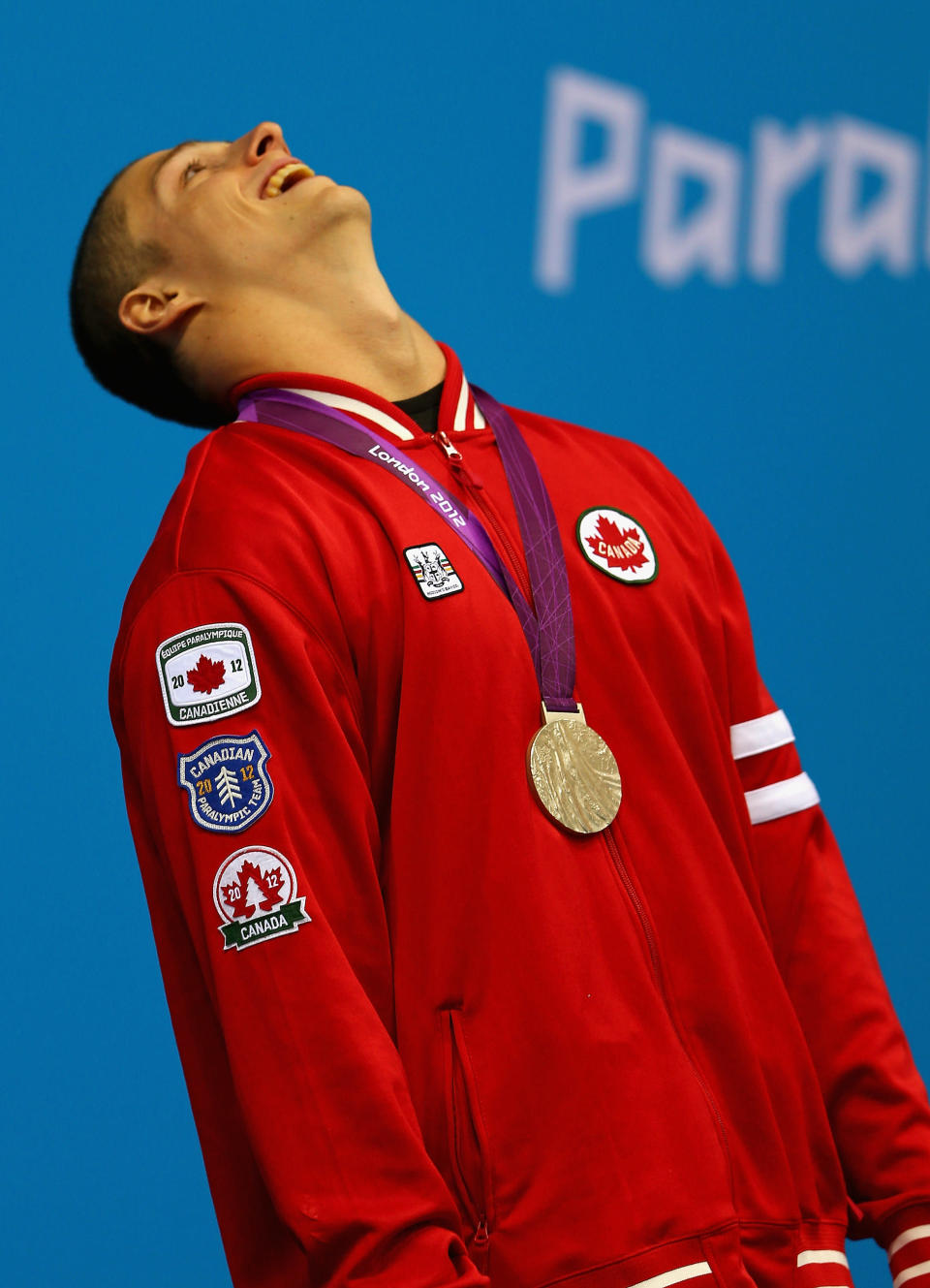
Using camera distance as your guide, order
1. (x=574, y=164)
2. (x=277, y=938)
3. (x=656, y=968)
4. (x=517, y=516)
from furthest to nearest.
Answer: (x=574, y=164), (x=517, y=516), (x=656, y=968), (x=277, y=938)

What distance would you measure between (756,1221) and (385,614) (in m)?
0.55

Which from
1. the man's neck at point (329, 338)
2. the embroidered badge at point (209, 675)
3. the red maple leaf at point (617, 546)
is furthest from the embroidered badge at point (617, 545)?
the embroidered badge at point (209, 675)

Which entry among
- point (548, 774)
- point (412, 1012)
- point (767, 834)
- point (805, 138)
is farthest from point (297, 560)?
point (805, 138)

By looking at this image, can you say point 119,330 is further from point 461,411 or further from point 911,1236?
point 911,1236

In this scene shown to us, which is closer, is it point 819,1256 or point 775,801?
point 819,1256

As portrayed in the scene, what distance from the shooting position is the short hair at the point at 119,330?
1.75 metres

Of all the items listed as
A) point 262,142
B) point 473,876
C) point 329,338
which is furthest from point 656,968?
point 262,142

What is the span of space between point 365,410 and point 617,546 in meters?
0.25

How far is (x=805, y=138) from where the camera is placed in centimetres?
270

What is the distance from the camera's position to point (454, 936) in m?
1.37

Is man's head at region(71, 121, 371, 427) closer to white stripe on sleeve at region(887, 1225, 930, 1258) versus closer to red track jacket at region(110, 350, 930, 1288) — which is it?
red track jacket at region(110, 350, 930, 1288)

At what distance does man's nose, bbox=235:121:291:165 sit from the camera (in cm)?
174

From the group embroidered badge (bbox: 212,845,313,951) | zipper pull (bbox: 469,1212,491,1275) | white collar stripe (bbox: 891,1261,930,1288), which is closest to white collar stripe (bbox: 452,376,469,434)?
embroidered badge (bbox: 212,845,313,951)

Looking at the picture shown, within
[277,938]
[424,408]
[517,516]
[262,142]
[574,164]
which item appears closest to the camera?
[277,938]
